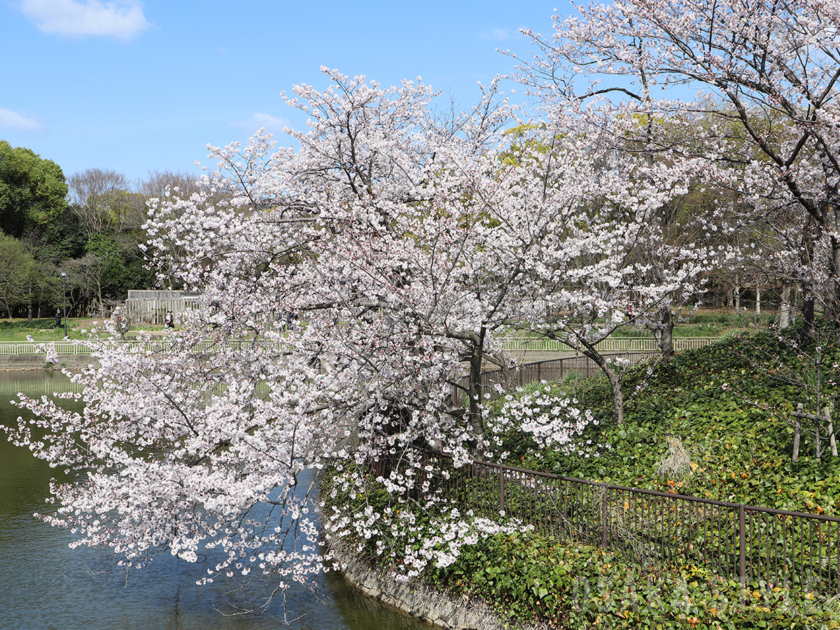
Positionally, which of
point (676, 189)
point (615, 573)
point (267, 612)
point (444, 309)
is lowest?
point (267, 612)

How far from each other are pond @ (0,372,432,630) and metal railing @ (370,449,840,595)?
2.14 meters

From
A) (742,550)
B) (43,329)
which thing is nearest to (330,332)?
→ (742,550)

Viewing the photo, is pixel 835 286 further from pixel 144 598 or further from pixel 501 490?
pixel 144 598

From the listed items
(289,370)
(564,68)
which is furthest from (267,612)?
(564,68)

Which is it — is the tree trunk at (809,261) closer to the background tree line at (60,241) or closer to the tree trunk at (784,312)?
the tree trunk at (784,312)

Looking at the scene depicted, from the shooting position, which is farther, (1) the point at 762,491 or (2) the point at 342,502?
(2) the point at 342,502

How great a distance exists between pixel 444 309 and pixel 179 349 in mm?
4186

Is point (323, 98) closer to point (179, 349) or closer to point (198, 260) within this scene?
point (198, 260)

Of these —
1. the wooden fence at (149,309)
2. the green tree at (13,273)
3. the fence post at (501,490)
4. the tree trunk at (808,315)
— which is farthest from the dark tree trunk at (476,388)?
the green tree at (13,273)

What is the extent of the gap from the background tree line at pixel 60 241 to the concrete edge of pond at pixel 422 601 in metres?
44.5

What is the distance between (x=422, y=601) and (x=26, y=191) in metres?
62.0

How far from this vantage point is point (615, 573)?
7633mm

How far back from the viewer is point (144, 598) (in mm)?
10180

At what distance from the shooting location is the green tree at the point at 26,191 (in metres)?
57.1
